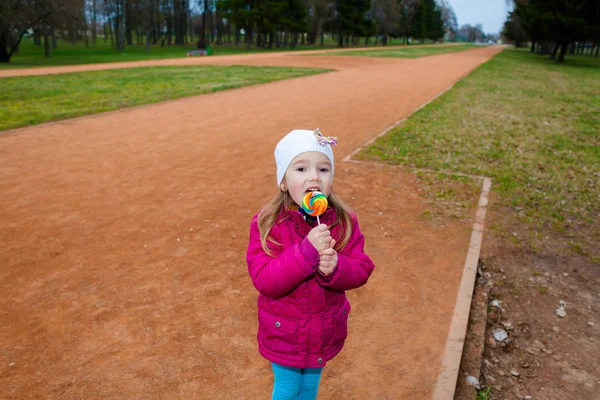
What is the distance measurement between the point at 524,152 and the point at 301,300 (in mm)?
8505

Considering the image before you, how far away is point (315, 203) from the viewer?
197 cm

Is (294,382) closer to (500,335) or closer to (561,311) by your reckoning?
(500,335)

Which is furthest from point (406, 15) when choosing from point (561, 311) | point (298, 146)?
point (298, 146)

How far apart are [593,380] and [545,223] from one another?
9.94 ft

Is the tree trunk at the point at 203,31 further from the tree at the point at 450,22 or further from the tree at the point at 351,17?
the tree at the point at 450,22

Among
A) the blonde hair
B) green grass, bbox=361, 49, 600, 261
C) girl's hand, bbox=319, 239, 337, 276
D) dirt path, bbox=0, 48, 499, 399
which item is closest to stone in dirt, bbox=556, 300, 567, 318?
dirt path, bbox=0, 48, 499, 399

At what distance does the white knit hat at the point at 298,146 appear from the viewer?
2.20 metres

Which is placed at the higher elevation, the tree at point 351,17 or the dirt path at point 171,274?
the tree at point 351,17

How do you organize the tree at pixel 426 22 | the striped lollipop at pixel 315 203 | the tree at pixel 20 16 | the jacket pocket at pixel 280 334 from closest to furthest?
1. the striped lollipop at pixel 315 203
2. the jacket pocket at pixel 280 334
3. the tree at pixel 20 16
4. the tree at pixel 426 22

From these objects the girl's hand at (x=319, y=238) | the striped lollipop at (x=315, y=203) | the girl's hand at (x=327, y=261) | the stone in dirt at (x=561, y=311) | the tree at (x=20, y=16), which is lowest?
the stone in dirt at (x=561, y=311)

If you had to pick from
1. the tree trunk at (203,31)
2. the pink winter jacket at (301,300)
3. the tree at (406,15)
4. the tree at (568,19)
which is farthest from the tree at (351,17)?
the pink winter jacket at (301,300)

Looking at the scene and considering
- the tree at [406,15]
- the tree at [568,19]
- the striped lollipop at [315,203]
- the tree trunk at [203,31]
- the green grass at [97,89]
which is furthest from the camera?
the tree at [406,15]

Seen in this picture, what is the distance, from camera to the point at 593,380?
11.0 feet

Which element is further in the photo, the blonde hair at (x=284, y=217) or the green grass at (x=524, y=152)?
the green grass at (x=524, y=152)
